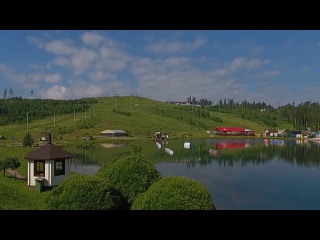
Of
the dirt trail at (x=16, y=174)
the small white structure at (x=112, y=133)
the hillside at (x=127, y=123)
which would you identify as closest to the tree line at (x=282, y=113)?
the hillside at (x=127, y=123)

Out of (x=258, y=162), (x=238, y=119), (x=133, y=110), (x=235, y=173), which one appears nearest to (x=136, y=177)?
(x=235, y=173)

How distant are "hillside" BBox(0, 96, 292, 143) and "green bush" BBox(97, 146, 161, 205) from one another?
191 ft

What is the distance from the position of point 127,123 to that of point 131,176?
299ft

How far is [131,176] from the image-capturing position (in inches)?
558

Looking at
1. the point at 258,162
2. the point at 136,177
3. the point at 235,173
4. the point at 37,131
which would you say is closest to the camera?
the point at 136,177

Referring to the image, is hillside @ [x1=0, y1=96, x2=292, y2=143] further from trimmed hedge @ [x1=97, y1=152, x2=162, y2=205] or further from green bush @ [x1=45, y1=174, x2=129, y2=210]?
green bush @ [x1=45, y1=174, x2=129, y2=210]

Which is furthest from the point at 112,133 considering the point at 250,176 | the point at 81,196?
the point at 81,196

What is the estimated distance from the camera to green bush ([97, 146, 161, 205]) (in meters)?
13.9

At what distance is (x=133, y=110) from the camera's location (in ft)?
427

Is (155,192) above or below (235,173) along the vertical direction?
above

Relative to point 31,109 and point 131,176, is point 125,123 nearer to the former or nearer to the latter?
point 31,109
